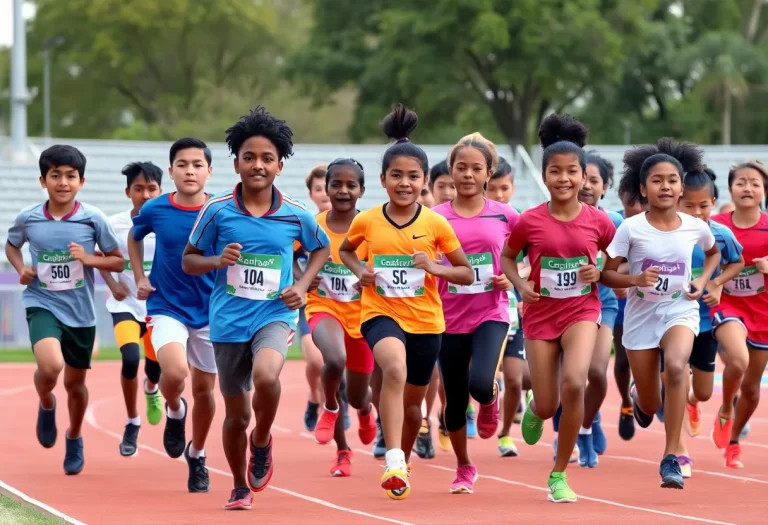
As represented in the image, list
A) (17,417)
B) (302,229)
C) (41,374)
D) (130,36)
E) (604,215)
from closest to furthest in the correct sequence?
(302,229) → (604,215) → (41,374) → (17,417) → (130,36)

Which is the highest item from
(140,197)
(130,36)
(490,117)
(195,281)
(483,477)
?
(130,36)

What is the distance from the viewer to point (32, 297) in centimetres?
1009

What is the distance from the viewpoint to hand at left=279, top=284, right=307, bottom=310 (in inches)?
320

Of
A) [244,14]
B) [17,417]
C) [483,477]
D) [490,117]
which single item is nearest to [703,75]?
[490,117]

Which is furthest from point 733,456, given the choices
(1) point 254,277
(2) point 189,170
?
(2) point 189,170

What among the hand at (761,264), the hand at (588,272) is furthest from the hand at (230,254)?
the hand at (761,264)

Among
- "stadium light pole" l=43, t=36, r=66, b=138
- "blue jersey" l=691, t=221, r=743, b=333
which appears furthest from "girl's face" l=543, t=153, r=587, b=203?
"stadium light pole" l=43, t=36, r=66, b=138

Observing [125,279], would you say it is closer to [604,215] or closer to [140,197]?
[140,197]

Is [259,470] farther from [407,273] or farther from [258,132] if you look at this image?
[258,132]

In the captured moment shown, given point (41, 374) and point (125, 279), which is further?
point (125, 279)

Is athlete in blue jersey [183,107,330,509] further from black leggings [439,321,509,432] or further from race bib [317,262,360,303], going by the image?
race bib [317,262,360,303]

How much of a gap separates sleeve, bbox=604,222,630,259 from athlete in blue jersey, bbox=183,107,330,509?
1.86 meters

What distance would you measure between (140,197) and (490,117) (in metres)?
38.6

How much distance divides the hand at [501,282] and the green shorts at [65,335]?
284 centimetres
